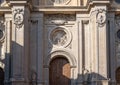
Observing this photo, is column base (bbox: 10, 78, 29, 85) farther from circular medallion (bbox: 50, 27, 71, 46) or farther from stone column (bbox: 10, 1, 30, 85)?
circular medallion (bbox: 50, 27, 71, 46)

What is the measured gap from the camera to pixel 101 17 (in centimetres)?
2952

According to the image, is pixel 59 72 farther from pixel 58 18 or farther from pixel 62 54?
pixel 58 18

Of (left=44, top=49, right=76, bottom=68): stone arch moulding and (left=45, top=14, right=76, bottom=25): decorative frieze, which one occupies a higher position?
(left=45, top=14, right=76, bottom=25): decorative frieze

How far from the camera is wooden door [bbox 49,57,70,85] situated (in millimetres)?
30609

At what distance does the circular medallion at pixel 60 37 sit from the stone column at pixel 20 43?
6.98 feet

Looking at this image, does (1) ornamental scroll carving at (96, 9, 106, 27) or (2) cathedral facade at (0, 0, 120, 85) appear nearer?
(2) cathedral facade at (0, 0, 120, 85)

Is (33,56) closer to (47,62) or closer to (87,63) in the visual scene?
(47,62)

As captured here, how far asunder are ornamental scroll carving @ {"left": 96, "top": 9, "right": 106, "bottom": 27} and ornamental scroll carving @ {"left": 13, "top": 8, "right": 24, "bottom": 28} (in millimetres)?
4843

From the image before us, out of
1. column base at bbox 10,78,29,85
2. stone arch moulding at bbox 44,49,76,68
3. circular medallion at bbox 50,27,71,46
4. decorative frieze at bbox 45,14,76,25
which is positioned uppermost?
decorative frieze at bbox 45,14,76,25

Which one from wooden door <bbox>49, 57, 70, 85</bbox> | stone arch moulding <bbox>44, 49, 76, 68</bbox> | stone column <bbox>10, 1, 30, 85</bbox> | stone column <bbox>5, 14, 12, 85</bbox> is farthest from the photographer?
wooden door <bbox>49, 57, 70, 85</bbox>

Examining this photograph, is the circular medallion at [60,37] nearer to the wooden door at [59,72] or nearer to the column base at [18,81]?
the wooden door at [59,72]

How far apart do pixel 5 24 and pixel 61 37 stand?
12.6ft

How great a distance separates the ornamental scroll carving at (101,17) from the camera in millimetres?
29438

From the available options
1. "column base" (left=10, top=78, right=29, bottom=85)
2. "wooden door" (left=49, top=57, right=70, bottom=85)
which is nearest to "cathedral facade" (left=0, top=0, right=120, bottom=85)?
"wooden door" (left=49, top=57, right=70, bottom=85)
